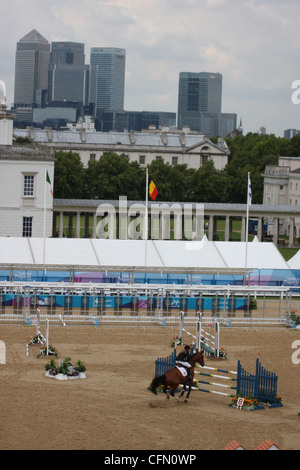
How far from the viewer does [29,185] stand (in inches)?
2579

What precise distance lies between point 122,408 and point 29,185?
40882 mm

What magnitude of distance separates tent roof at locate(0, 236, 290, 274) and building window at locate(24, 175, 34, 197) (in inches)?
615

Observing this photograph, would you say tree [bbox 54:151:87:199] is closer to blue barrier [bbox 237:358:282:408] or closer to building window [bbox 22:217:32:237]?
building window [bbox 22:217:32:237]

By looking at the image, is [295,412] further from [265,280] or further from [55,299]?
[265,280]

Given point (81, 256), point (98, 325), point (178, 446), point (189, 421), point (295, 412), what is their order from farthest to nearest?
point (81, 256), point (98, 325), point (295, 412), point (189, 421), point (178, 446)

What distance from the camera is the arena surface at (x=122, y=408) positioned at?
75.4 ft

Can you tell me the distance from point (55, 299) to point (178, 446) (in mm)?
19791

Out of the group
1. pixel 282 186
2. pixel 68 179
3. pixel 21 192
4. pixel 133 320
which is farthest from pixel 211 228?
pixel 133 320

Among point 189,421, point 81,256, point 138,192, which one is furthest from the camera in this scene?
point 138,192

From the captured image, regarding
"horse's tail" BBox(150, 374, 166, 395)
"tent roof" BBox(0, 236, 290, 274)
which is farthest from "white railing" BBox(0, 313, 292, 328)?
"horse's tail" BBox(150, 374, 166, 395)

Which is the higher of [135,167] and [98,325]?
[135,167]

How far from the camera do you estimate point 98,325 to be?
40.6 m

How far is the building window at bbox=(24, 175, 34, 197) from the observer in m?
65.4
